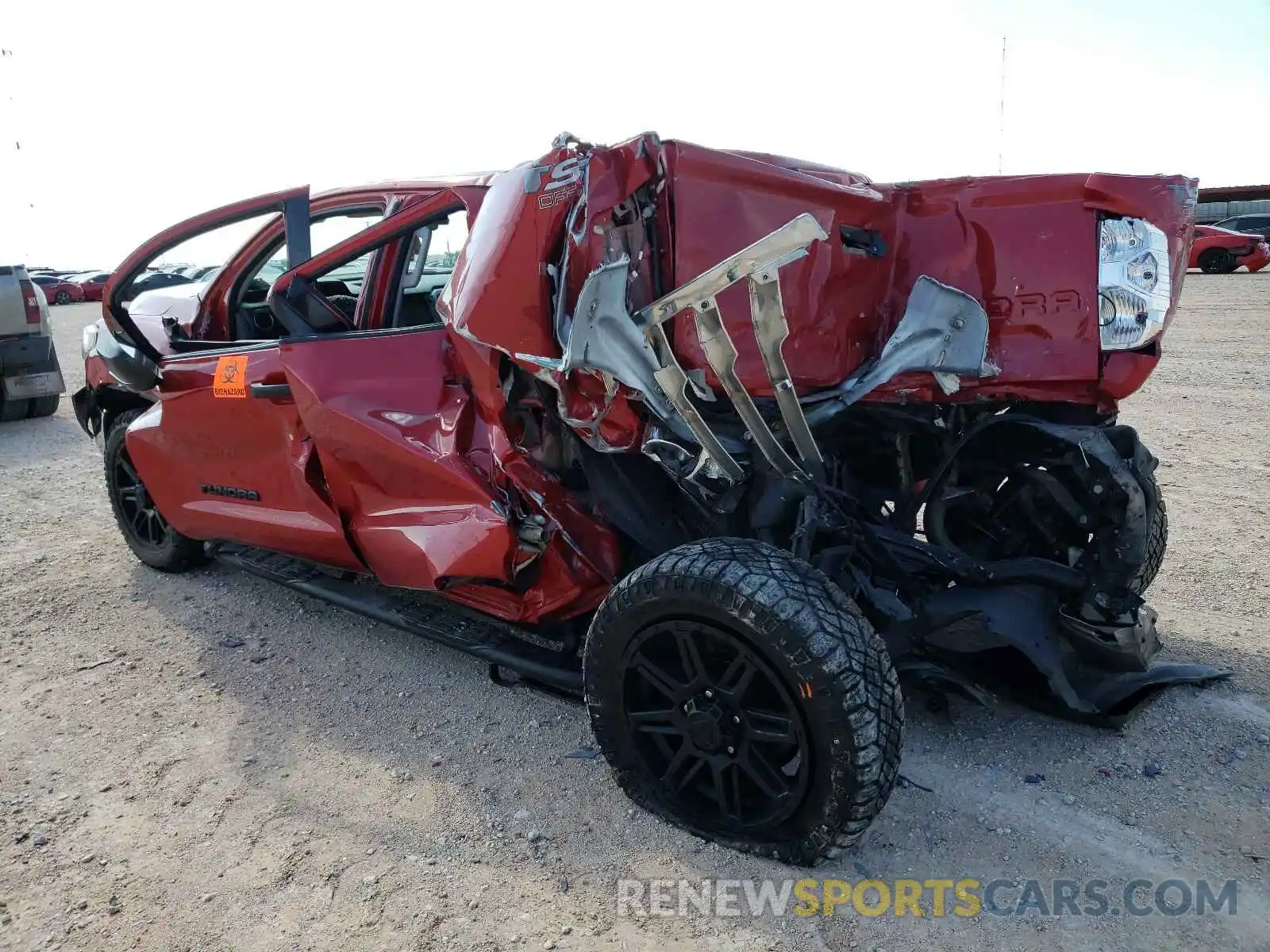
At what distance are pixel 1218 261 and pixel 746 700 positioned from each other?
860 inches

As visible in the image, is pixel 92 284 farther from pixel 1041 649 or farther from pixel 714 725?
pixel 1041 649

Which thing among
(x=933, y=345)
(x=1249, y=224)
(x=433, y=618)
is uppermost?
(x=933, y=345)

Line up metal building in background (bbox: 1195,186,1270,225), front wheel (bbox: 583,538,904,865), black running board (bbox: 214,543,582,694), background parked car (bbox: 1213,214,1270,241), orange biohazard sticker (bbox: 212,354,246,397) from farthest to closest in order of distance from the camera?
1. metal building in background (bbox: 1195,186,1270,225)
2. background parked car (bbox: 1213,214,1270,241)
3. orange biohazard sticker (bbox: 212,354,246,397)
4. black running board (bbox: 214,543,582,694)
5. front wheel (bbox: 583,538,904,865)

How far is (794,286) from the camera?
2.73 metres

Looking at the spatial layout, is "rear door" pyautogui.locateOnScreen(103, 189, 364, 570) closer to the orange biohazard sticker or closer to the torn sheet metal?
the orange biohazard sticker

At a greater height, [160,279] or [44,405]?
[160,279]

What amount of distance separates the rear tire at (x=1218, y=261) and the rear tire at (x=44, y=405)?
69.6 feet

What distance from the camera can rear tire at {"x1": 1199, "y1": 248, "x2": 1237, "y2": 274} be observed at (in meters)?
19.8

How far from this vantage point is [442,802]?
293cm

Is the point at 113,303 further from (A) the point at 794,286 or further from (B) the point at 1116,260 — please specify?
(B) the point at 1116,260

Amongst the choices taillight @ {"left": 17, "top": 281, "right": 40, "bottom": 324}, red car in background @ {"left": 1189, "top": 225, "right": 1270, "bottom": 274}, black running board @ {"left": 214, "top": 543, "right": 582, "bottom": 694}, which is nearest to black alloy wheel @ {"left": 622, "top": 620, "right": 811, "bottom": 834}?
black running board @ {"left": 214, "top": 543, "right": 582, "bottom": 694}

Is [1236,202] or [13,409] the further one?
[1236,202]

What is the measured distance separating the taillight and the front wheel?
28.8 ft

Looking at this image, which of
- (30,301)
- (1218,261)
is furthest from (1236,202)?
(30,301)
